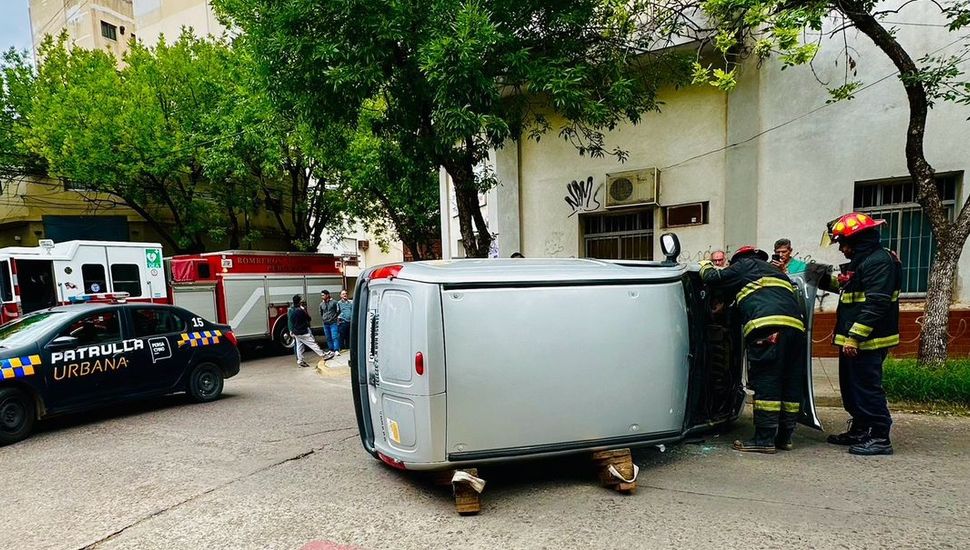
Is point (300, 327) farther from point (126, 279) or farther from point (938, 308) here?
point (938, 308)

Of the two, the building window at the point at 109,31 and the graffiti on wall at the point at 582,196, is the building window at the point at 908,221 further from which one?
the building window at the point at 109,31

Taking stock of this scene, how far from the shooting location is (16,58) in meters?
15.2

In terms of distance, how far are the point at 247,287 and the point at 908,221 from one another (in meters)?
13.5

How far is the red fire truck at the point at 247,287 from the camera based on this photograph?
11.6 m

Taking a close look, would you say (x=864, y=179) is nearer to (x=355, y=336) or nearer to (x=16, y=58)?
(x=355, y=336)

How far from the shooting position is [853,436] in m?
4.34

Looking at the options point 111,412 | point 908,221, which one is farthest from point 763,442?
point 111,412

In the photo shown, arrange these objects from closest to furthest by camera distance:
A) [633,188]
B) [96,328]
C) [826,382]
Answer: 1. [96,328]
2. [826,382]
3. [633,188]

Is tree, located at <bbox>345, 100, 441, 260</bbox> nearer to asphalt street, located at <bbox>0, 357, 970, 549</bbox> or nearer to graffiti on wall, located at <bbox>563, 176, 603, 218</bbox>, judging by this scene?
graffiti on wall, located at <bbox>563, 176, 603, 218</bbox>

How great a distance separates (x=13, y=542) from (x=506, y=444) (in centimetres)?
332

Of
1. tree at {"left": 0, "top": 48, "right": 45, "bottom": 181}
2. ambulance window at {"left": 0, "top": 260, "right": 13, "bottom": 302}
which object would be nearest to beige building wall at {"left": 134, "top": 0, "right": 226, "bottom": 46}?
tree at {"left": 0, "top": 48, "right": 45, "bottom": 181}

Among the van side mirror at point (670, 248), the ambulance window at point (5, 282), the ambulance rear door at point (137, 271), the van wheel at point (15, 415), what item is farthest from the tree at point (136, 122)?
the van side mirror at point (670, 248)

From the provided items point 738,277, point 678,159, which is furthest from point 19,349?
point 678,159

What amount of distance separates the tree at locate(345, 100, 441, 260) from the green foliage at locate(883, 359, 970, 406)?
6.79 m
